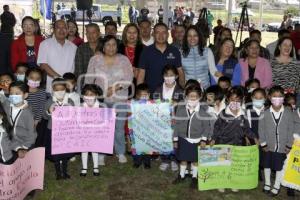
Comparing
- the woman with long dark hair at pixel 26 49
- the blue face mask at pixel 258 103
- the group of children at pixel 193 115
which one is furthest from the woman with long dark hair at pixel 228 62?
the woman with long dark hair at pixel 26 49

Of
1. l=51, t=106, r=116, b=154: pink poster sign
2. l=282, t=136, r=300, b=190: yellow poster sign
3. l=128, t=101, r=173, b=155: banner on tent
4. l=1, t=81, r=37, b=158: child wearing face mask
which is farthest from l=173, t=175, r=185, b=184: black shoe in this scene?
l=1, t=81, r=37, b=158: child wearing face mask

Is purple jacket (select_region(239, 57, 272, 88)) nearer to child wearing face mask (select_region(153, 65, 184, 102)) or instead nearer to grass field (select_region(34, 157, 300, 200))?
child wearing face mask (select_region(153, 65, 184, 102))

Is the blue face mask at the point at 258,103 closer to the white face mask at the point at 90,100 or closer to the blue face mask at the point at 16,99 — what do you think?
the white face mask at the point at 90,100

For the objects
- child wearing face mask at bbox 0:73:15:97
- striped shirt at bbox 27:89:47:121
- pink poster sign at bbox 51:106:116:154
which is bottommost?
pink poster sign at bbox 51:106:116:154

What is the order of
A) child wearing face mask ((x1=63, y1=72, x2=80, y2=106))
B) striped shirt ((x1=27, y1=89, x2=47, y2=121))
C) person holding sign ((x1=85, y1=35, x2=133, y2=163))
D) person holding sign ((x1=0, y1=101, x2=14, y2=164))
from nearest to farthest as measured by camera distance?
person holding sign ((x1=0, y1=101, x2=14, y2=164)) → striped shirt ((x1=27, y1=89, x2=47, y2=121)) → child wearing face mask ((x1=63, y1=72, x2=80, y2=106)) → person holding sign ((x1=85, y1=35, x2=133, y2=163))

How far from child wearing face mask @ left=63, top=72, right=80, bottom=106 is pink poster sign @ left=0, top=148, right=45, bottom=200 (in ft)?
3.54

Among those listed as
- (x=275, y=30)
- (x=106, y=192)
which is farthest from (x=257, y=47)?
(x=275, y=30)

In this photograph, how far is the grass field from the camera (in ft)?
17.9

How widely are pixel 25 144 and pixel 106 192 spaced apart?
1.28 metres

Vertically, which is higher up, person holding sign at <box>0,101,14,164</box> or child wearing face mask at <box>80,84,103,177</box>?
child wearing face mask at <box>80,84,103,177</box>

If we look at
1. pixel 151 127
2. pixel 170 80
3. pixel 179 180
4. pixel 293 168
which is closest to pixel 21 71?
pixel 151 127

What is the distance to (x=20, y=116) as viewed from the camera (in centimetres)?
514

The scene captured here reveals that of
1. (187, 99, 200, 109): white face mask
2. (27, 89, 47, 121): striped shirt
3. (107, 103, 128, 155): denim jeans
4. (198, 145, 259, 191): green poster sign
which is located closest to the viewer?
(198, 145, 259, 191): green poster sign

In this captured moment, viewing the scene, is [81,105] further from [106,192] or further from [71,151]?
[106,192]
